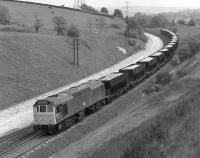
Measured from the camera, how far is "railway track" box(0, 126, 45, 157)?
29.6 meters

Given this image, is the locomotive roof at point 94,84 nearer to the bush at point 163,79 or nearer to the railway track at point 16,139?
the railway track at point 16,139

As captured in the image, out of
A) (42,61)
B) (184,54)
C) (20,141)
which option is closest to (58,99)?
(20,141)

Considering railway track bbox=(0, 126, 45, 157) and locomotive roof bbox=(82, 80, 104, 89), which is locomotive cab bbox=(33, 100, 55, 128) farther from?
locomotive roof bbox=(82, 80, 104, 89)

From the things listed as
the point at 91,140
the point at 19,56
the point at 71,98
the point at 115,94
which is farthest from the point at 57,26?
the point at 91,140

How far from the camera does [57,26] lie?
340 feet

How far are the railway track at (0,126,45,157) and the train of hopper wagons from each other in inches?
35.8

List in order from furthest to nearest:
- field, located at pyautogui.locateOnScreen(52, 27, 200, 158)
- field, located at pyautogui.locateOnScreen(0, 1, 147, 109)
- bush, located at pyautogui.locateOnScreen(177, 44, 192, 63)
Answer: bush, located at pyautogui.locateOnScreen(177, 44, 192, 63) < field, located at pyautogui.locateOnScreen(0, 1, 147, 109) < field, located at pyautogui.locateOnScreen(52, 27, 200, 158)

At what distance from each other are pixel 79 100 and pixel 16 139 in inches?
277

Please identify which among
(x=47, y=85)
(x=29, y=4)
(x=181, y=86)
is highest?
(x=29, y=4)

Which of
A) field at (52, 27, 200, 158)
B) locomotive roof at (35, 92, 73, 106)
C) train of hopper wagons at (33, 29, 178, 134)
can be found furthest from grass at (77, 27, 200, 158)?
locomotive roof at (35, 92, 73, 106)

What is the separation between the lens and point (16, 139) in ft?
107

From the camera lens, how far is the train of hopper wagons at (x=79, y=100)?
106ft

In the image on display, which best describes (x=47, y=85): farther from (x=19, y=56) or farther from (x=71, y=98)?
(x=71, y=98)

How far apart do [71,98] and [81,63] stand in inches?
1650
